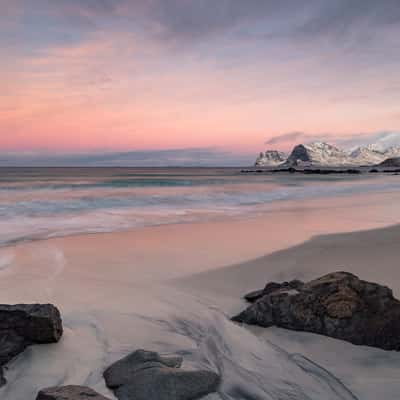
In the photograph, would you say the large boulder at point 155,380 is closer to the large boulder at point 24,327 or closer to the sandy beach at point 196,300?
the sandy beach at point 196,300

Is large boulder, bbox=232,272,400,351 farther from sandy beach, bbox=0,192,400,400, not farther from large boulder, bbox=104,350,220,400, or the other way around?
large boulder, bbox=104,350,220,400

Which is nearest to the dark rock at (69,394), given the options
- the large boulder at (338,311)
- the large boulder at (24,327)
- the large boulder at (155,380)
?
the large boulder at (155,380)

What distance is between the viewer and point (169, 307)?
467 centimetres

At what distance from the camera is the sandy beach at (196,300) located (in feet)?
10.2

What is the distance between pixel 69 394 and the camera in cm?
251

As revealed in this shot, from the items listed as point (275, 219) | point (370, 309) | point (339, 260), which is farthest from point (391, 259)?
point (275, 219)

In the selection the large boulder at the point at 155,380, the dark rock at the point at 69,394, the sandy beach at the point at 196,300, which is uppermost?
the dark rock at the point at 69,394

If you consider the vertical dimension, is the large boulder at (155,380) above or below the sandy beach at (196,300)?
above

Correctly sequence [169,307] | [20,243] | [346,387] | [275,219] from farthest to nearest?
1. [275,219]
2. [20,243]
3. [169,307]
4. [346,387]

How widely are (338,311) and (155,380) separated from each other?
1.93 m

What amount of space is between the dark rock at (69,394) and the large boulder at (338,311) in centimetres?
198

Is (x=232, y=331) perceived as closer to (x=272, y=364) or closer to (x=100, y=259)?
(x=272, y=364)

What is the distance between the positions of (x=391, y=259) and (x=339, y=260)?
79cm

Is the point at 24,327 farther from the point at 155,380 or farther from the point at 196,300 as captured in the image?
the point at 196,300
